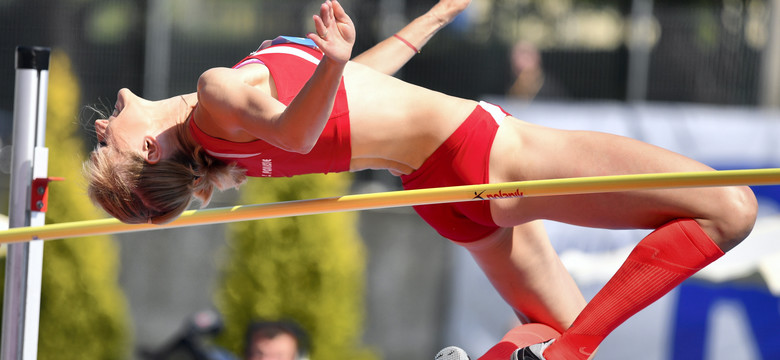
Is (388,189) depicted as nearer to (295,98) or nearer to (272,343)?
(272,343)

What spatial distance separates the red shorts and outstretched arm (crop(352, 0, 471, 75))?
1.30ft

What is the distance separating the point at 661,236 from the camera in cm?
214

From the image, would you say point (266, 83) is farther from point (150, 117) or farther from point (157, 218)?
point (157, 218)

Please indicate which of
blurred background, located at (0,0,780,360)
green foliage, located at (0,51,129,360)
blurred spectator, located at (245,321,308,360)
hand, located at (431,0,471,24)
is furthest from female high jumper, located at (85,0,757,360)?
green foliage, located at (0,51,129,360)

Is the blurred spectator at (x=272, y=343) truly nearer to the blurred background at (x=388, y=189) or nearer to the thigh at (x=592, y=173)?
the blurred background at (x=388, y=189)

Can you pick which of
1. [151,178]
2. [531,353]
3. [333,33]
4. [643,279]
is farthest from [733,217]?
[151,178]

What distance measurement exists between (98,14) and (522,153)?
6.47 meters

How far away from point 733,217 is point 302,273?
162 inches

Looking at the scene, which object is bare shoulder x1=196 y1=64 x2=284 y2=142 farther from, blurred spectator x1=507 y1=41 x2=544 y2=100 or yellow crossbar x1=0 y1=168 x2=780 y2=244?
blurred spectator x1=507 y1=41 x2=544 y2=100

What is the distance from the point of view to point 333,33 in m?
1.98

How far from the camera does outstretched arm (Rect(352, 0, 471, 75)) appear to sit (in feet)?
8.79

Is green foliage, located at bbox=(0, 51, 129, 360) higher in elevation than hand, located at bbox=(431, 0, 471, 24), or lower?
lower

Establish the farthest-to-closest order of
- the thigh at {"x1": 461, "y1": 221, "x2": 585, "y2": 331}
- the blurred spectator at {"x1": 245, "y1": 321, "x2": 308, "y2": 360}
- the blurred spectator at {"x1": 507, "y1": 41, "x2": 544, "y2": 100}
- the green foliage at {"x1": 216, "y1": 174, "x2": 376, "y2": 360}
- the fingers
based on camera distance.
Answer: the blurred spectator at {"x1": 507, "y1": 41, "x2": 544, "y2": 100}, the green foliage at {"x1": 216, "y1": 174, "x2": 376, "y2": 360}, the blurred spectator at {"x1": 245, "y1": 321, "x2": 308, "y2": 360}, the thigh at {"x1": 461, "y1": 221, "x2": 585, "y2": 331}, the fingers

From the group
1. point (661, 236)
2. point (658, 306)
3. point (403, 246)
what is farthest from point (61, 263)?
point (661, 236)
